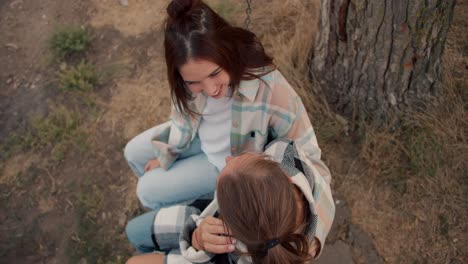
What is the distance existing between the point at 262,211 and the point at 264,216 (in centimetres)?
1

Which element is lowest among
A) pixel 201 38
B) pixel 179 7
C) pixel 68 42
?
pixel 68 42

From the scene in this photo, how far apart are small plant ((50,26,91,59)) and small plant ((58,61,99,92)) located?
17 centimetres

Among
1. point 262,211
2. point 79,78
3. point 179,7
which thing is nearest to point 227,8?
point 79,78

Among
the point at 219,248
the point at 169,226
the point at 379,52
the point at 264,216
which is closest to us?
the point at 264,216

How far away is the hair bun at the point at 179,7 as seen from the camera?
5.10ft

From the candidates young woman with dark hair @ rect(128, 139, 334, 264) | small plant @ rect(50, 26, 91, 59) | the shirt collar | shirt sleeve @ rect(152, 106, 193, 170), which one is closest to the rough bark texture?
the shirt collar

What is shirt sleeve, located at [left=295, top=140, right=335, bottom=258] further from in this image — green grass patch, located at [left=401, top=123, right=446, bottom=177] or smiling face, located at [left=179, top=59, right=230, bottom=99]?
green grass patch, located at [left=401, top=123, right=446, bottom=177]

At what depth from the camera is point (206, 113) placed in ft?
6.43

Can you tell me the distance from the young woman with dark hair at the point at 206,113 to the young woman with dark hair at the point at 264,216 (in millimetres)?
239

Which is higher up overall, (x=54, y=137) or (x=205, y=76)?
(x=205, y=76)

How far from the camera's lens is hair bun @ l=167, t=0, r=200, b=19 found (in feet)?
5.10

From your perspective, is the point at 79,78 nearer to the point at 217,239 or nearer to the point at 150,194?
the point at 150,194

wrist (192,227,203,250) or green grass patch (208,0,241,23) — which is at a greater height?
green grass patch (208,0,241,23)

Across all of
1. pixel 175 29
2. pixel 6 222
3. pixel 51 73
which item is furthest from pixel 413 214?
pixel 51 73
